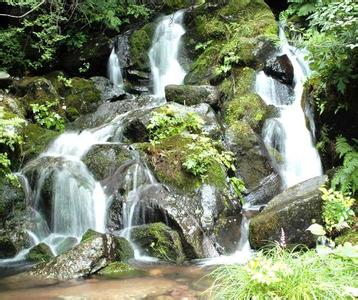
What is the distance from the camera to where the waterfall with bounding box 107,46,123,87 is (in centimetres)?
1404

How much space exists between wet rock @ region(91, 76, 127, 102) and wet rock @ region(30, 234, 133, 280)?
22.9ft

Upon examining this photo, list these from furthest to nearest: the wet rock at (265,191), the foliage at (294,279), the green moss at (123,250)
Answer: the wet rock at (265,191)
the green moss at (123,250)
the foliage at (294,279)

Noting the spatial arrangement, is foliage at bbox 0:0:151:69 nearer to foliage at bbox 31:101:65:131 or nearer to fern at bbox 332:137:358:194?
foliage at bbox 31:101:65:131

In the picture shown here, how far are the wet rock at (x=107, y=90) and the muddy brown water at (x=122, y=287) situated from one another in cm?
747

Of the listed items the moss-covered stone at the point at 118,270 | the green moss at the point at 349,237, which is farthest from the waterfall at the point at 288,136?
the moss-covered stone at the point at 118,270

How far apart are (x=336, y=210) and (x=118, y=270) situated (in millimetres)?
3120

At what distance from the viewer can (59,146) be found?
387 inches

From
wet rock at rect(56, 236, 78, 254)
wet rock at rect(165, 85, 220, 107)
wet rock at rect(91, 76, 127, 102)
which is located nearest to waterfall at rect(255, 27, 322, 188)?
Answer: wet rock at rect(165, 85, 220, 107)

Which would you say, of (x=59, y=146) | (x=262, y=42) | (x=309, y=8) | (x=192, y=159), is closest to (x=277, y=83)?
(x=262, y=42)

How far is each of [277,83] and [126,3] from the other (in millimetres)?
6584

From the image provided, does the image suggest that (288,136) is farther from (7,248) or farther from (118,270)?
(7,248)

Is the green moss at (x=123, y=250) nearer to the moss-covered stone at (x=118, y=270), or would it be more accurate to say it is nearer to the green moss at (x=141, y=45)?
the moss-covered stone at (x=118, y=270)

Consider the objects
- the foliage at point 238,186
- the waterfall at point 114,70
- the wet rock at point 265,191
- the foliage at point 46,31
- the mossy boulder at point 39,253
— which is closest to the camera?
the mossy boulder at point 39,253

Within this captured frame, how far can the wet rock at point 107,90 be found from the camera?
12.7 meters
